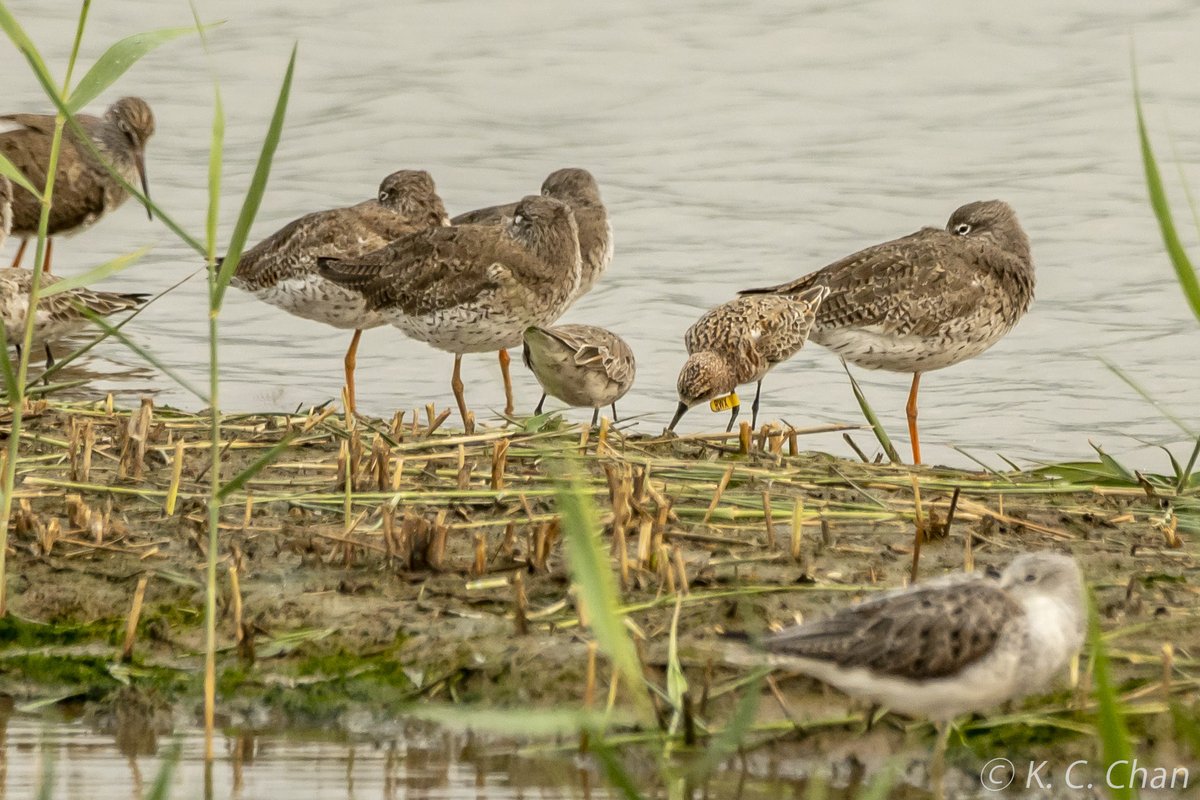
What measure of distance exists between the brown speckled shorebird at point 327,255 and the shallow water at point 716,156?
0.66m

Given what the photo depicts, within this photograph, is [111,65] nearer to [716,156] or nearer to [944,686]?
[944,686]

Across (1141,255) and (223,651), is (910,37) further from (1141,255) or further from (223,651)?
(223,651)

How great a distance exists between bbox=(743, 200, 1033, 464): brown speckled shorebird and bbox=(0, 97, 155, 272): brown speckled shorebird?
19.7ft

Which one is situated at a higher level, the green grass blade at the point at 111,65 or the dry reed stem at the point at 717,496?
the green grass blade at the point at 111,65

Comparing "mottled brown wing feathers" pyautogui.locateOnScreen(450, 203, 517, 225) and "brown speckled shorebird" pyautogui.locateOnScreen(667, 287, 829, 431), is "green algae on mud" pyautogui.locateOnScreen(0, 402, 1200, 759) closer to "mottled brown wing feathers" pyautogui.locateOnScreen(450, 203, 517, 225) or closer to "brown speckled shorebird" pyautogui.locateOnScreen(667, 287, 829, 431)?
"brown speckled shorebird" pyautogui.locateOnScreen(667, 287, 829, 431)

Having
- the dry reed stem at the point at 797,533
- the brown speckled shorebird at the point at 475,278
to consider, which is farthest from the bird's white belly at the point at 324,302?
the dry reed stem at the point at 797,533

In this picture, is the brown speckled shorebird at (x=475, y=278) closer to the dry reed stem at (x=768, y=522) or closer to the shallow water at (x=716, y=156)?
the shallow water at (x=716, y=156)

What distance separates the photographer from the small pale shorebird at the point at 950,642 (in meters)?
4.39

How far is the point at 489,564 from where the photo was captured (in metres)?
5.73

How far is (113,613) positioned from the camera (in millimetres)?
5664

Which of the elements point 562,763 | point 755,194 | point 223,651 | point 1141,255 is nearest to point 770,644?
point 562,763

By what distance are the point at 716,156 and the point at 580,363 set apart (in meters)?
7.65

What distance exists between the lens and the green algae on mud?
512cm

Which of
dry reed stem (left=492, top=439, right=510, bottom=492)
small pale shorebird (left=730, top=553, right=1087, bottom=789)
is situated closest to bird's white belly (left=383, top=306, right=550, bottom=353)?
dry reed stem (left=492, top=439, right=510, bottom=492)
